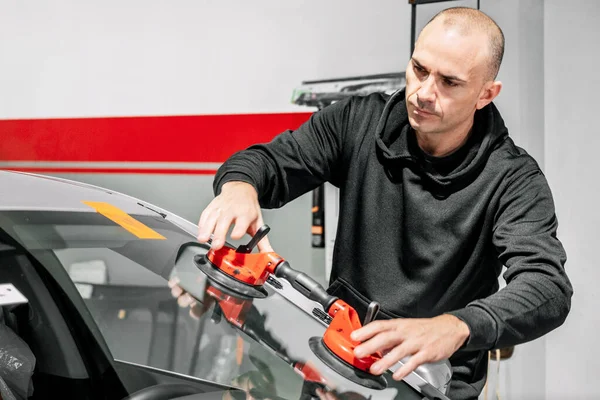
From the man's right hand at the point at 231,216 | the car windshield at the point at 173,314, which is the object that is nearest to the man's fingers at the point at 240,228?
the man's right hand at the point at 231,216

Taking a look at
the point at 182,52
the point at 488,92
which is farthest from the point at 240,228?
the point at 182,52

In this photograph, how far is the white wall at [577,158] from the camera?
7.73 ft

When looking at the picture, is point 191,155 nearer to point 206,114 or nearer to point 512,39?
point 206,114

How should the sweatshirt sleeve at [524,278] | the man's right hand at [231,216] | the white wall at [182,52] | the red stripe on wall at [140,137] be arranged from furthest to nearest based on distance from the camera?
1. the red stripe on wall at [140,137]
2. the white wall at [182,52]
3. the man's right hand at [231,216]
4. the sweatshirt sleeve at [524,278]

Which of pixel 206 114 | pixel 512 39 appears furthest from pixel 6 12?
pixel 512 39

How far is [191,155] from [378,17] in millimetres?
1048

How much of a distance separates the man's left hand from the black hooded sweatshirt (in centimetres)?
38

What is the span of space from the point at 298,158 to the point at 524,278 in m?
0.59

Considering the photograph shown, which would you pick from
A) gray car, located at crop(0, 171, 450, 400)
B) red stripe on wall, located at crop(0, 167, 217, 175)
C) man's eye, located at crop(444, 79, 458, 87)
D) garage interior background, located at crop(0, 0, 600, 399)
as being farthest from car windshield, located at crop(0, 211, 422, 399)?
red stripe on wall, located at crop(0, 167, 217, 175)

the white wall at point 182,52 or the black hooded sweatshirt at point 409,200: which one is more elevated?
the white wall at point 182,52

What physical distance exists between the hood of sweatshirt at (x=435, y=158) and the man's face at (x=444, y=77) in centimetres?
8

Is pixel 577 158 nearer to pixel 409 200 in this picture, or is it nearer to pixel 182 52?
pixel 409 200

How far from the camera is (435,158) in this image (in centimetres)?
145

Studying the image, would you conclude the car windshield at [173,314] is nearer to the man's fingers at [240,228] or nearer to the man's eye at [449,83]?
the man's fingers at [240,228]
